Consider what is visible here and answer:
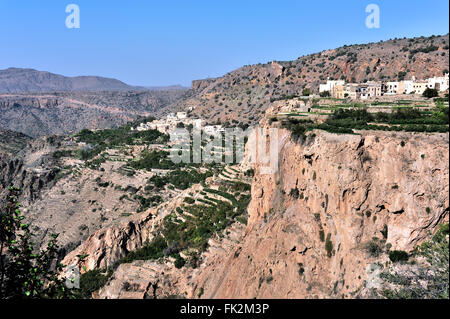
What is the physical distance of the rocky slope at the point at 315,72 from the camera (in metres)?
54.3

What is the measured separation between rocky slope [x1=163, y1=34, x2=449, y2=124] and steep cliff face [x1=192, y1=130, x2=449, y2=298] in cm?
4102

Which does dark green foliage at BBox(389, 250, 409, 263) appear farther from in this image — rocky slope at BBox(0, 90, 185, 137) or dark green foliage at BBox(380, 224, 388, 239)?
rocky slope at BBox(0, 90, 185, 137)

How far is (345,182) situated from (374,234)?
1.97 metres

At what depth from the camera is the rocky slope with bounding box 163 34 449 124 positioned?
54.3 metres

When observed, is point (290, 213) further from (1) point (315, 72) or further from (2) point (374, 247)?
(1) point (315, 72)

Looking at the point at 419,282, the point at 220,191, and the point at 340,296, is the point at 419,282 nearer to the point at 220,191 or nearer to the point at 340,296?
the point at 340,296

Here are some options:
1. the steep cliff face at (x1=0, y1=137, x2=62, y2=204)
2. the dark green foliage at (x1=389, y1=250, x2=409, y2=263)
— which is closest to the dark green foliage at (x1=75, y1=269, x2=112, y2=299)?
the dark green foliage at (x1=389, y1=250, x2=409, y2=263)

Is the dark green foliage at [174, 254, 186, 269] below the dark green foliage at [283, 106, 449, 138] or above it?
below

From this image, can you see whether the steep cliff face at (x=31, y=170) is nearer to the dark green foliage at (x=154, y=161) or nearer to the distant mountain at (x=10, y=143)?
the distant mountain at (x=10, y=143)

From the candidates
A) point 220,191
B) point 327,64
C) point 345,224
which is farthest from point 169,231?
point 327,64

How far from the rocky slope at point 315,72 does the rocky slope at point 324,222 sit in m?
40.6

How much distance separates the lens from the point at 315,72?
70688mm

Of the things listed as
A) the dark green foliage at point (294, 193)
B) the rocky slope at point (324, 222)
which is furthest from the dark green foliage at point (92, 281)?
the dark green foliage at point (294, 193)

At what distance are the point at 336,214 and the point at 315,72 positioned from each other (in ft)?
199
